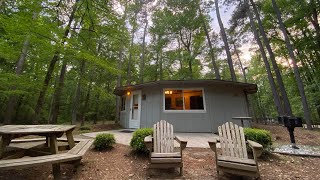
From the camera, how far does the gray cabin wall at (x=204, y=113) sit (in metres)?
7.72

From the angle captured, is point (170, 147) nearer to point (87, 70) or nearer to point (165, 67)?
point (87, 70)

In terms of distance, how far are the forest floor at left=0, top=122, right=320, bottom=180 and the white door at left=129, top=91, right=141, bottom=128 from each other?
15.4 feet

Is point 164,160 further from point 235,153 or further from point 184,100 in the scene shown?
point 184,100

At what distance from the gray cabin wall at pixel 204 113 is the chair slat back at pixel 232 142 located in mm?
4481

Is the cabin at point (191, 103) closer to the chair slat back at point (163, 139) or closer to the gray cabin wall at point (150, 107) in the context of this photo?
the gray cabin wall at point (150, 107)

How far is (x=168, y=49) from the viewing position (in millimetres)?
16625

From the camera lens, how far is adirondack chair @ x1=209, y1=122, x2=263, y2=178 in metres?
2.51

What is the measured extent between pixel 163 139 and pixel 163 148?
179 millimetres

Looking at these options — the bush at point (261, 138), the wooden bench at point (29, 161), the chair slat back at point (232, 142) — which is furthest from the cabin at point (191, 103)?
the wooden bench at point (29, 161)

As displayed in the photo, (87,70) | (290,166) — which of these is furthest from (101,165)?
(87,70)

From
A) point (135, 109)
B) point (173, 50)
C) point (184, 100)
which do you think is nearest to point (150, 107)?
point (135, 109)

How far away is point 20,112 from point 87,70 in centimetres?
689

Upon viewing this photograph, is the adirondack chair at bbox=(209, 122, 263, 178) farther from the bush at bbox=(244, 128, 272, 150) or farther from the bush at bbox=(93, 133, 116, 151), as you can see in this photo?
the bush at bbox=(93, 133, 116, 151)

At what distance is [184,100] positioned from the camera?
791cm
